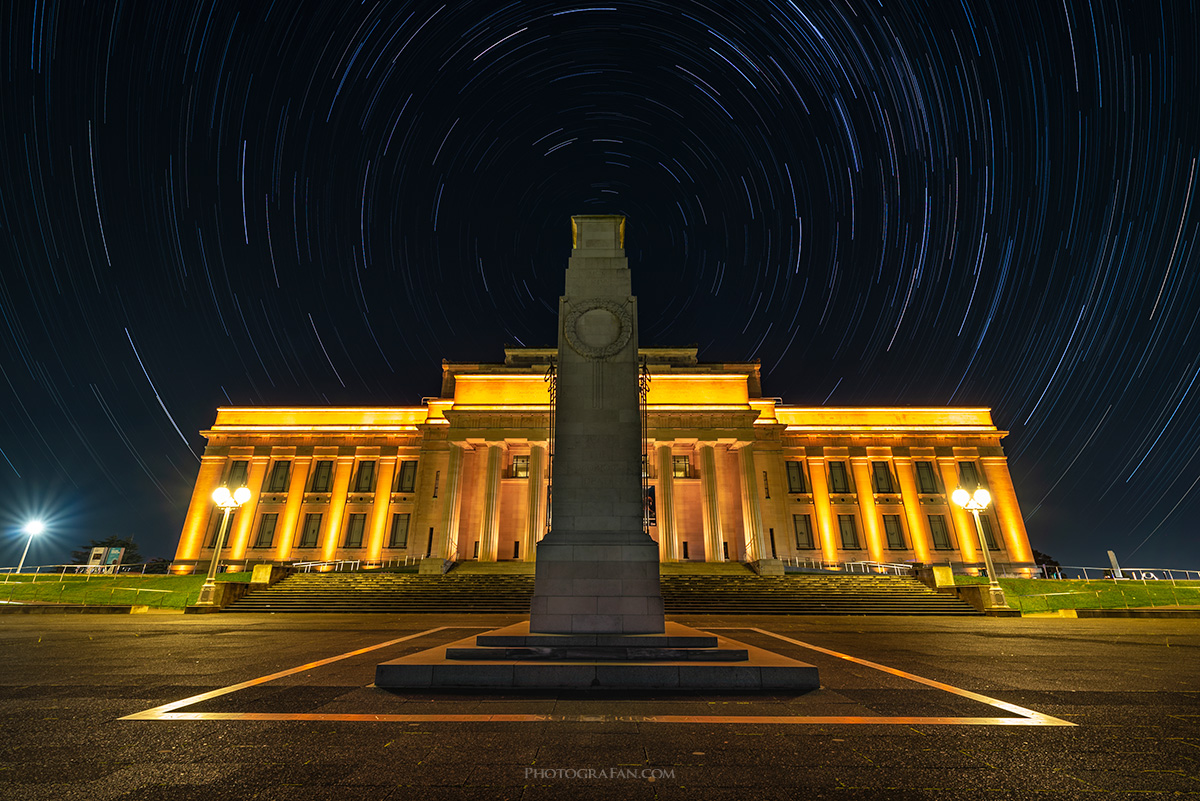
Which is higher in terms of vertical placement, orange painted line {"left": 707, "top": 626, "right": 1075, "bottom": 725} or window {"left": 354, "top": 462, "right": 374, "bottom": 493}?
window {"left": 354, "top": 462, "right": 374, "bottom": 493}

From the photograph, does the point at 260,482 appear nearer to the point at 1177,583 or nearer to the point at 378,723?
the point at 378,723

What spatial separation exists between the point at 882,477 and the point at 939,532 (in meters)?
6.06

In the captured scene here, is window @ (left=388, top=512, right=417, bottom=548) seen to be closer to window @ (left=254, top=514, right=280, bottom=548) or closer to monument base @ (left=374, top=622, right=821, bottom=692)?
window @ (left=254, top=514, right=280, bottom=548)

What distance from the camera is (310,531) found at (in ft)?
153

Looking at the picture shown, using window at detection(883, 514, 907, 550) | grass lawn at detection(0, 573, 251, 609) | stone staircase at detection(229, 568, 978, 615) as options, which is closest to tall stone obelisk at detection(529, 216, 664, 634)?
stone staircase at detection(229, 568, 978, 615)

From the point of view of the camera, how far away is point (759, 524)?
125 feet

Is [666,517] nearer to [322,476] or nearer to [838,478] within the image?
[838,478]

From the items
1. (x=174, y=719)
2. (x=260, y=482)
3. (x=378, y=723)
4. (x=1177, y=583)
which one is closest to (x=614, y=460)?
(x=378, y=723)

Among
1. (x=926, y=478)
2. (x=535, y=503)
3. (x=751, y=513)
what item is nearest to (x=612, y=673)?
(x=535, y=503)

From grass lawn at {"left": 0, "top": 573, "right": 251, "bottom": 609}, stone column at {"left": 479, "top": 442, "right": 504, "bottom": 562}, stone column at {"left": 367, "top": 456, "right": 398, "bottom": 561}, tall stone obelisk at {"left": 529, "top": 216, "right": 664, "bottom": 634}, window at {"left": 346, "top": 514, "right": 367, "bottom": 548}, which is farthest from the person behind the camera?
window at {"left": 346, "top": 514, "right": 367, "bottom": 548}

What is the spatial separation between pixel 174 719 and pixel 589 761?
4.47 m

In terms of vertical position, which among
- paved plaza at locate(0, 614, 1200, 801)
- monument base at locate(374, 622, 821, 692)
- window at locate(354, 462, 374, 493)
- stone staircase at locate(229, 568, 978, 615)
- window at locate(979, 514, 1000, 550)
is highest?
window at locate(354, 462, 374, 493)

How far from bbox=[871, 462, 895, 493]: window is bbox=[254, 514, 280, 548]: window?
51.7 m

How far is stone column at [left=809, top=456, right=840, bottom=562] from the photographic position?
45188 millimetres
